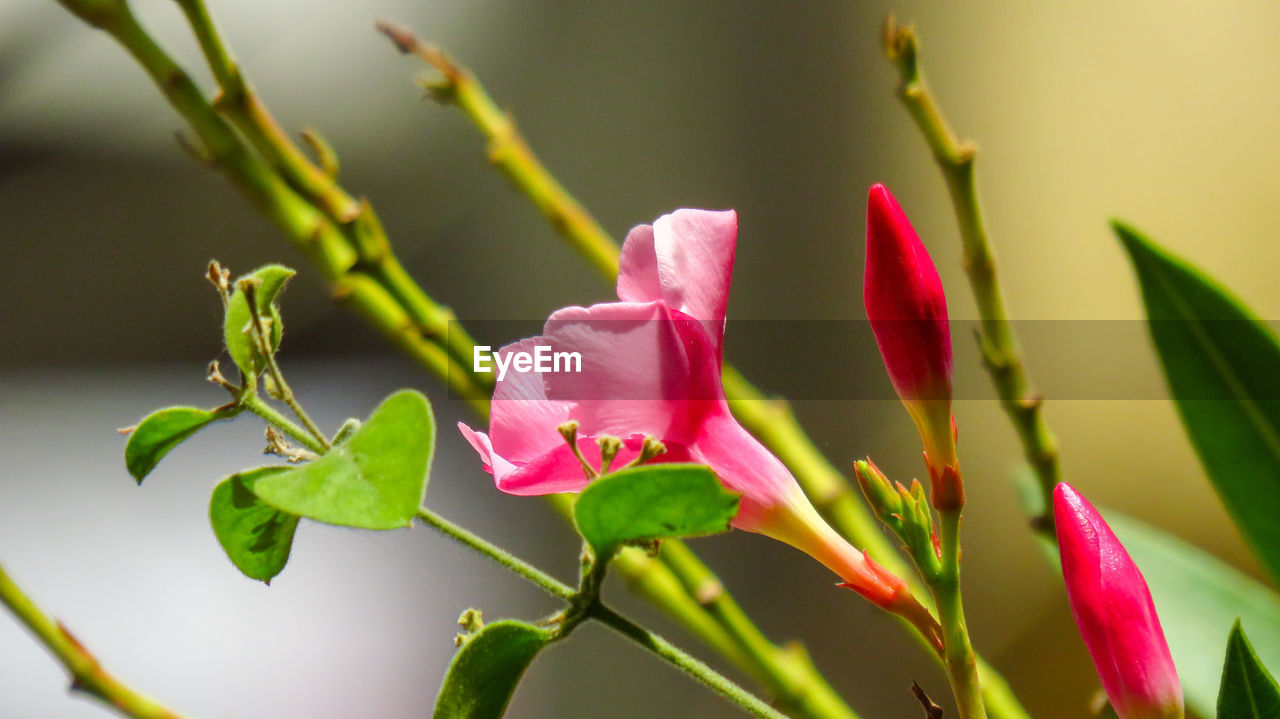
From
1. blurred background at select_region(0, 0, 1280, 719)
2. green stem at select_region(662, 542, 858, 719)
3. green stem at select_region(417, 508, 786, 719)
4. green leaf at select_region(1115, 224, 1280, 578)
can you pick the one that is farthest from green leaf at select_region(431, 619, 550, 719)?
blurred background at select_region(0, 0, 1280, 719)

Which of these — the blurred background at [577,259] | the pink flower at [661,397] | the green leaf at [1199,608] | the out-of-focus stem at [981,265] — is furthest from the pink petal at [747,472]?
the blurred background at [577,259]

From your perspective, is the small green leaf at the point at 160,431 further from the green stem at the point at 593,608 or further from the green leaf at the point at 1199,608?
the green leaf at the point at 1199,608

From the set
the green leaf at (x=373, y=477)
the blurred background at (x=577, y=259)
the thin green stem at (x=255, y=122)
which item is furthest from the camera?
the blurred background at (x=577, y=259)

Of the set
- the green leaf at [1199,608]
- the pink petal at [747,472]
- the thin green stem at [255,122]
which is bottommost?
the green leaf at [1199,608]

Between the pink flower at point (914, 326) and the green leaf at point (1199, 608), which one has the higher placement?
the pink flower at point (914, 326)

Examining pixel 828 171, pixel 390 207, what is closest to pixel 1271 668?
pixel 828 171

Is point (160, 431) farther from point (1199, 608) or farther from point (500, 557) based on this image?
point (1199, 608)

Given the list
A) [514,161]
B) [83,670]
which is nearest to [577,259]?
[514,161]
